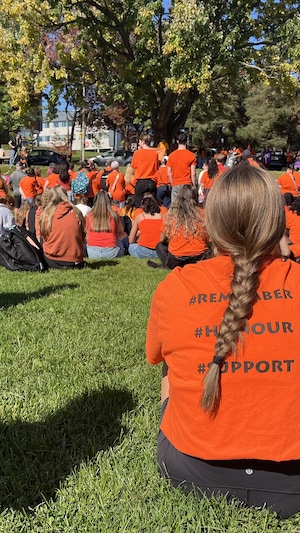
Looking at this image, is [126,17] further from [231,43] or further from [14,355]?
[14,355]

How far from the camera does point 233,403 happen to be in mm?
1817

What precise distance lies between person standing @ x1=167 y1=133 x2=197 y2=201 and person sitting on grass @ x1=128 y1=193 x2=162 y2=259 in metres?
2.27

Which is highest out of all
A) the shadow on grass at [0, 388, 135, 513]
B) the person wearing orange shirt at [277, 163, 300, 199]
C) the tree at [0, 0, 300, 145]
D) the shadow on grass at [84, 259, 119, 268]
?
the tree at [0, 0, 300, 145]

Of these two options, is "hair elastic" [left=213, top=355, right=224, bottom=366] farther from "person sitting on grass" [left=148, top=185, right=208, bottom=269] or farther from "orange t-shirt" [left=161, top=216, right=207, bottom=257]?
"orange t-shirt" [left=161, top=216, right=207, bottom=257]

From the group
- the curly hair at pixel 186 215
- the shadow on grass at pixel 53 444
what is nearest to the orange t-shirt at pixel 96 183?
the curly hair at pixel 186 215

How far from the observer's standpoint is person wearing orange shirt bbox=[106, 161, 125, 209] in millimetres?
12461

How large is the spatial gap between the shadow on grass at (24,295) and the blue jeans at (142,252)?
2.74 meters

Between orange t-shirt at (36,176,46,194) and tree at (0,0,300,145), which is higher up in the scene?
tree at (0,0,300,145)

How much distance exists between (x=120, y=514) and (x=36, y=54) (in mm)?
18049

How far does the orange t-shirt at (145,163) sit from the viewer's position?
34.2ft

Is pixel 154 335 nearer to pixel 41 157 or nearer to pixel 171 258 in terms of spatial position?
pixel 171 258

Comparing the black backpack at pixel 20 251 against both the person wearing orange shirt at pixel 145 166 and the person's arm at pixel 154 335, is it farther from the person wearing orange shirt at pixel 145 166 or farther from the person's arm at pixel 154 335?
the person's arm at pixel 154 335

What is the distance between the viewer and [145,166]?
34.4ft

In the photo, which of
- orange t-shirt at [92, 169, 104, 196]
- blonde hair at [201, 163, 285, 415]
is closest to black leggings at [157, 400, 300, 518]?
blonde hair at [201, 163, 285, 415]
